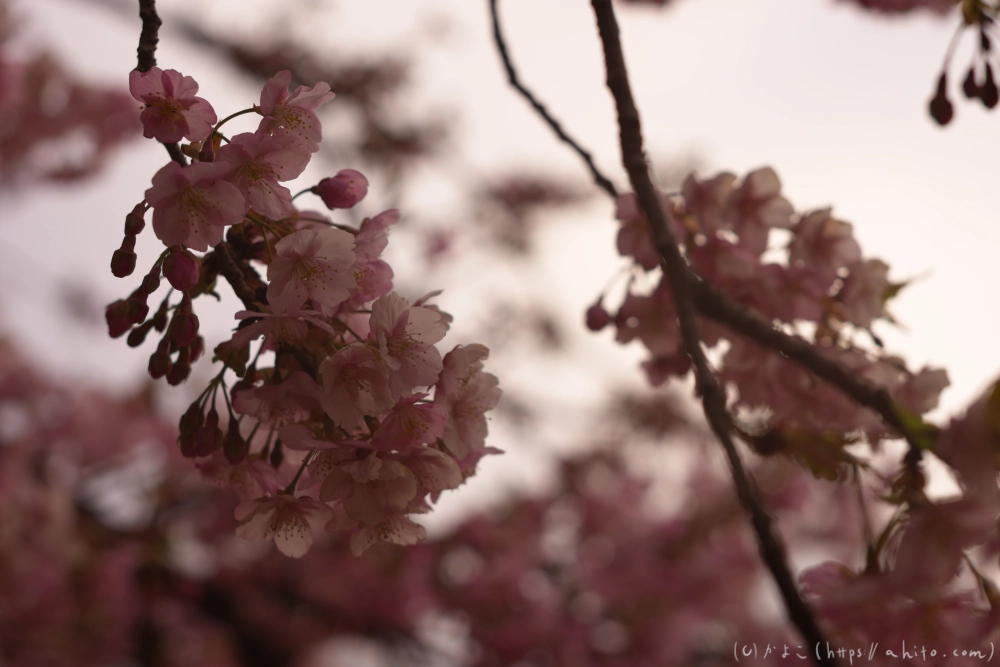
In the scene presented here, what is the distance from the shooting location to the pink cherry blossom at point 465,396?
76 cm

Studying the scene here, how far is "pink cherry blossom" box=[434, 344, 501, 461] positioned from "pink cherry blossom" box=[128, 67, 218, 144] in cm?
35

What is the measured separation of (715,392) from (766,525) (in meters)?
0.11

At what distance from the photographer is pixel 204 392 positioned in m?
0.82

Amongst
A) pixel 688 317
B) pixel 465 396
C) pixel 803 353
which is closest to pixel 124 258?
pixel 465 396

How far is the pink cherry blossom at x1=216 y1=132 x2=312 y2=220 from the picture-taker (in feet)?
2.34

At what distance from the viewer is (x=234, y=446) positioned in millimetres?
791

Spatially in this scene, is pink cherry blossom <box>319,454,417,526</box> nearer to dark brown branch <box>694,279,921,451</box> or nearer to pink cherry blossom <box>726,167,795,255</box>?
dark brown branch <box>694,279,921,451</box>

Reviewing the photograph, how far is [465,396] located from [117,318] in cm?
39

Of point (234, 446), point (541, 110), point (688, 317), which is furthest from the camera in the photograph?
point (541, 110)

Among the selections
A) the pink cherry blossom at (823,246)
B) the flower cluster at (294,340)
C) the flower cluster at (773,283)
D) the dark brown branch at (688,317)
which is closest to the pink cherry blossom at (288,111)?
the flower cluster at (294,340)

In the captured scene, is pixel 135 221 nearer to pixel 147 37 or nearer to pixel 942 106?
pixel 147 37

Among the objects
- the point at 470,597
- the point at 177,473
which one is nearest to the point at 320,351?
the point at 470,597

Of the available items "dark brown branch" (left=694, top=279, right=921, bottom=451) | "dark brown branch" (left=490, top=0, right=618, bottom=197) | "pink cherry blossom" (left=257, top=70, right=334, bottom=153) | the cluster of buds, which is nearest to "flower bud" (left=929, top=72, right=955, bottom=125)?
the cluster of buds

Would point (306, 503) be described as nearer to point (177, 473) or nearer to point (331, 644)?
point (177, 473)
